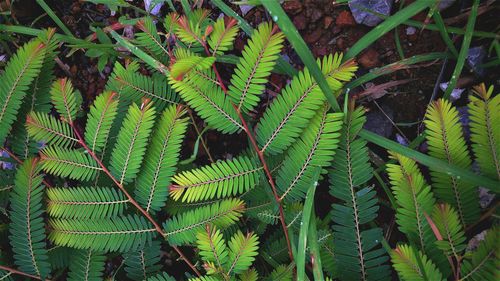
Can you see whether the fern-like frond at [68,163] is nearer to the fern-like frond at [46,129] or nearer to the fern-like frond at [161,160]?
the fern-like frond at [46,129]

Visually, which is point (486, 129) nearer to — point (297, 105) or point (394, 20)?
point (394, 20)

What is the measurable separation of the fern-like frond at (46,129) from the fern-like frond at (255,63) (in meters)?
0.66

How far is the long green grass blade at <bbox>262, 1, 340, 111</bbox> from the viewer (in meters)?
1.47

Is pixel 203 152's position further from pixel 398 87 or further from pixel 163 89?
pixel 398 87

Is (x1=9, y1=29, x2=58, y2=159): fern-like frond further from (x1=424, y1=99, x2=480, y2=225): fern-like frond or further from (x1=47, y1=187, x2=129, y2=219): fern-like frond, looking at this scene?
(x1=424, y1=99, x2=480, y2=225): fern-like frond

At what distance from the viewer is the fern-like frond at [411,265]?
148 cm

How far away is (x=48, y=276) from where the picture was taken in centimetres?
197

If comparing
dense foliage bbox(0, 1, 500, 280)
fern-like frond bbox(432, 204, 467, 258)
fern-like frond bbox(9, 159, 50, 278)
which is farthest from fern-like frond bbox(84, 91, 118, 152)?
fern-like frond bbox(432, 204, 467, 258)

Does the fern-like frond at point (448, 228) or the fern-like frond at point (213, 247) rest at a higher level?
the fern-like frond at point (448, 228)

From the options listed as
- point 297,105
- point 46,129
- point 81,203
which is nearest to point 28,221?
point 81,203

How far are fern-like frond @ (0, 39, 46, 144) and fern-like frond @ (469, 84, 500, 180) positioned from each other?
62.9 inches

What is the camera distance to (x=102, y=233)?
1791mm

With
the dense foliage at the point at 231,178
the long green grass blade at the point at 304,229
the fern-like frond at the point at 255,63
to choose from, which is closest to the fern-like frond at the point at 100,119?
the dense foliage at the point at 231,178

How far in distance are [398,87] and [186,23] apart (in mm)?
877
